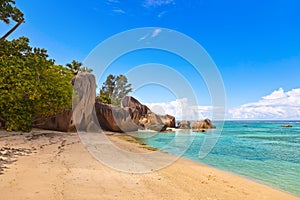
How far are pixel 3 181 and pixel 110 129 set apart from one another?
24.5m

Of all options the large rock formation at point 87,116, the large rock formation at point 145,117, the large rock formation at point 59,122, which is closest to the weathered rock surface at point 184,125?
the large rock formation at point 145,117

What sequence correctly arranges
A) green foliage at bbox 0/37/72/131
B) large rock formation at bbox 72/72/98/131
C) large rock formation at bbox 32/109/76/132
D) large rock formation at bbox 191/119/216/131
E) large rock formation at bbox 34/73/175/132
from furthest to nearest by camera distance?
large rock formation at bbox 191/119/216/131
large rock formation at bbox 72/72/98/131
large rock formation at bbox 34/73/175/132
large rock formation at bbox 32/109/76/132
green foliage at bbox 0/37/72/131

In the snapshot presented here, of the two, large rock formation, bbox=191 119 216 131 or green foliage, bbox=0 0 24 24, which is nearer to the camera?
green foliage, bbox=0 0 24 24

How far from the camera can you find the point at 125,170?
871 cm

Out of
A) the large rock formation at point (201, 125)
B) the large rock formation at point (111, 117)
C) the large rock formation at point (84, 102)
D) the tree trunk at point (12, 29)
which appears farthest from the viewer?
the large rock formation at point (201, 125)

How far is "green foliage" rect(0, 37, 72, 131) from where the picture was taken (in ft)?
42.4

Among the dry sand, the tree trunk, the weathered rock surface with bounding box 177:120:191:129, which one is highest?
the tree trunk

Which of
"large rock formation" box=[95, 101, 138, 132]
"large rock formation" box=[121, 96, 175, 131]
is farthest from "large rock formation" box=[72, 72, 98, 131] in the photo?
"large rock formation" box=[121, 96, 175, 131]

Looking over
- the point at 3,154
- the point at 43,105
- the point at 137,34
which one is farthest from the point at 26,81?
the point at 137,34

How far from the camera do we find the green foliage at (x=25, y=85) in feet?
42.4

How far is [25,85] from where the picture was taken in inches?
524

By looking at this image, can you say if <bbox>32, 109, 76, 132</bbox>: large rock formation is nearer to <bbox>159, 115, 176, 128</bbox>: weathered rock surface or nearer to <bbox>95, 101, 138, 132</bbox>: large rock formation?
<bbox>95, 101, 138, 132</bbox>: large rock formation

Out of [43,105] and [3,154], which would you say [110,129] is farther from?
[3,154]

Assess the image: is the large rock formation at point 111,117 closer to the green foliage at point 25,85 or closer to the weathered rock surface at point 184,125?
the green foliage at point 25,85
